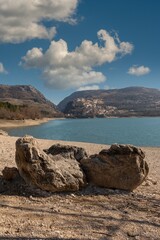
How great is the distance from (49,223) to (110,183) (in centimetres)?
417

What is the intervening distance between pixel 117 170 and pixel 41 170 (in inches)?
103

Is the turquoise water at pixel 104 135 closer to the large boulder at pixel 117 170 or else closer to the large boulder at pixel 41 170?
the large boulder at pixel 117 170

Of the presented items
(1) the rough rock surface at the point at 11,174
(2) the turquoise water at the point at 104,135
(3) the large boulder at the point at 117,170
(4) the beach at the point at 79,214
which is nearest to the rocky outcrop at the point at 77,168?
(3) the large boulder at the point at 117,170

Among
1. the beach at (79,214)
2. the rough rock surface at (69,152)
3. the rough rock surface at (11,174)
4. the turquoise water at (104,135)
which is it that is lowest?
the turquoise water at (104,135)

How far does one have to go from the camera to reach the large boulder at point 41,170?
11.3 metres

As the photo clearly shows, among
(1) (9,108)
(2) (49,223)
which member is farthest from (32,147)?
(1) (9,108)

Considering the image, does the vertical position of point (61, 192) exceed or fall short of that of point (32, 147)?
it falls short

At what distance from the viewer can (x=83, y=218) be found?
30.5 ft

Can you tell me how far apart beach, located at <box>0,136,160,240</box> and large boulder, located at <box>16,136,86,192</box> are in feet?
0.84

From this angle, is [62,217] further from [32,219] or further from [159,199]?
[159,199]

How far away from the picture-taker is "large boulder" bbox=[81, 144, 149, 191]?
12.4 m

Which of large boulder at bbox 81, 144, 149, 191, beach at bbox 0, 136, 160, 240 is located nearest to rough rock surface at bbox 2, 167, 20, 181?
beach at bbox 0, 136, 160, 240

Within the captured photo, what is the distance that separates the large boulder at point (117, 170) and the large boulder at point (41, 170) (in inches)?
31.8

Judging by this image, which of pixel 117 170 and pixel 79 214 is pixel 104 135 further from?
pixel 79 214
